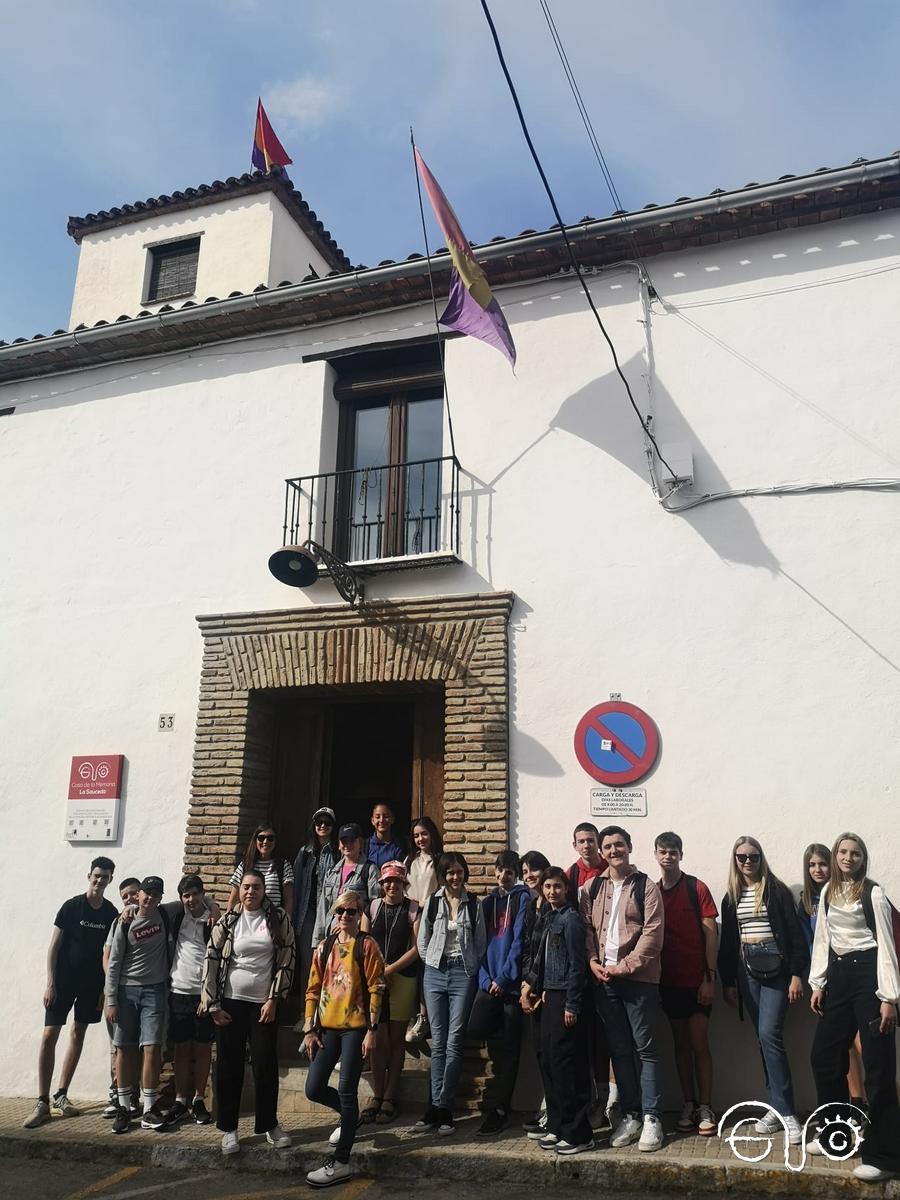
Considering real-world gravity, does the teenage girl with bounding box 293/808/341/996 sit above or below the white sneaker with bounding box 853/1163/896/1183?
above

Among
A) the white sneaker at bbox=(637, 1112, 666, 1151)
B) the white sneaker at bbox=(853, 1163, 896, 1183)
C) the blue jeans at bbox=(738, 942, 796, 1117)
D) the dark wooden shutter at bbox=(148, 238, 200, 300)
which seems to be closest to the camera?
the white sneaker at bbox=(853, 1163, 896, 1183)

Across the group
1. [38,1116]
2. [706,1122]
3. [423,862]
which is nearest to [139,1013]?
[38,1116]

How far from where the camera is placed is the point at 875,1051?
484cm

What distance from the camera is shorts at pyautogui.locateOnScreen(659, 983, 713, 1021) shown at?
5.60 meters

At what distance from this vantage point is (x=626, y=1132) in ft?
16.7

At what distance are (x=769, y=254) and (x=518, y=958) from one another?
5.26 metres

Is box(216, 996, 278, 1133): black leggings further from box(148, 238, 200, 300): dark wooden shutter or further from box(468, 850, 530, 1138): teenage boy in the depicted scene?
box(148, 238, 200, 300): dark wooden shutter

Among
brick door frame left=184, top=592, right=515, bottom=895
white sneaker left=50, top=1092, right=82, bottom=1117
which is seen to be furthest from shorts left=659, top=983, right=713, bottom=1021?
A: white sneaker left=50, top=1092, right=82, bottom=1117

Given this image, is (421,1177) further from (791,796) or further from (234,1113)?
(791,796)

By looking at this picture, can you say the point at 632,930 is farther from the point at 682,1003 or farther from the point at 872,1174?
the point at 872,1174

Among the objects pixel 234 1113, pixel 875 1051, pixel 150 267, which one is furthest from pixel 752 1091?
pixel 150 267

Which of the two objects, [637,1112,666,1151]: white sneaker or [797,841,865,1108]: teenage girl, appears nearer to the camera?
[637,1112,666,1151]: white sneaker

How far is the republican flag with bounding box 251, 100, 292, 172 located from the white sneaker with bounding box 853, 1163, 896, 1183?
12.8m

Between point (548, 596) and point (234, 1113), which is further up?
point (548, 596)
